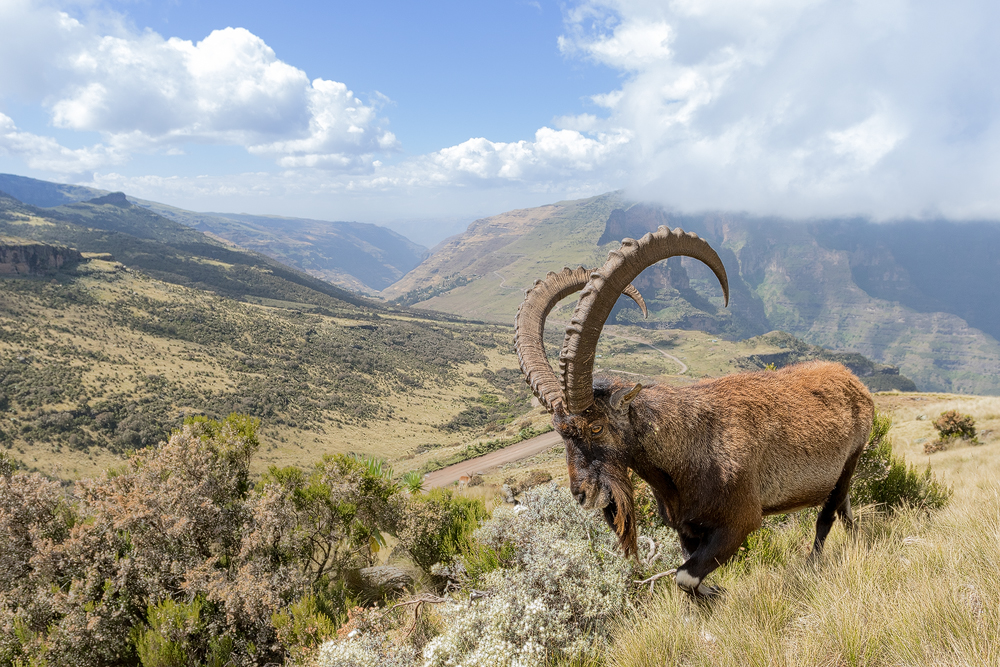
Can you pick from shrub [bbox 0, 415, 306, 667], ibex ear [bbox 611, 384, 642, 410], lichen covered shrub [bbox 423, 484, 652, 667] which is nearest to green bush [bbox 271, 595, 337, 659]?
shrub [bbox 0, 415, 306, 667]

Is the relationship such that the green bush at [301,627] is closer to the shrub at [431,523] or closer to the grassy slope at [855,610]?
the shrub at [431,523]

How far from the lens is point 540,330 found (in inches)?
163

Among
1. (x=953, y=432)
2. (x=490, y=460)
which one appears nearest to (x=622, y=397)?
(x=953, y=432)

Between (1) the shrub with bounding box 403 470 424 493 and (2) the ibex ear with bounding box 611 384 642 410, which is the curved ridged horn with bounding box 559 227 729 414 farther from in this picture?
(1) the shrub with bounding box 403 470 424 493

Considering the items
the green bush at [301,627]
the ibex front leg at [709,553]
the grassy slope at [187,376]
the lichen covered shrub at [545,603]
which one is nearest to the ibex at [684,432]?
the ibex front leg at [709,553]

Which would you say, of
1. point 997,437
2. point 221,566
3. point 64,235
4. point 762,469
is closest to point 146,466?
point 221,566

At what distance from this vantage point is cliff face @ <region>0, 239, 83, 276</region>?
95.3 meters

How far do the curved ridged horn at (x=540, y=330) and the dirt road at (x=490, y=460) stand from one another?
123ft

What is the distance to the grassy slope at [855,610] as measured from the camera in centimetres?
272

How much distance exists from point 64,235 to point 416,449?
206670 millimetres

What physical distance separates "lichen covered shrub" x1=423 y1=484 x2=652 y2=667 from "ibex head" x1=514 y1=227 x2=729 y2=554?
1.32 feet

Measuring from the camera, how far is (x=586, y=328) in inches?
127

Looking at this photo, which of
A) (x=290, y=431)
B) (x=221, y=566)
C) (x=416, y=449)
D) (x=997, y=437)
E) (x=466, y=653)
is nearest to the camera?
(x=466, y=653)

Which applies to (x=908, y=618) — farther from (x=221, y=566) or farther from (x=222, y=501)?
(x=222, y=501)
